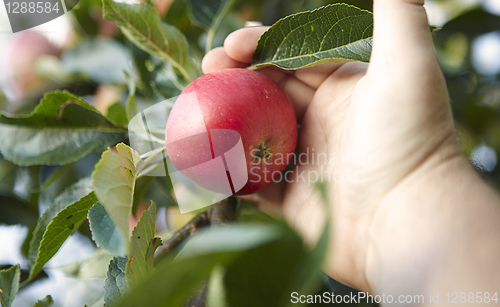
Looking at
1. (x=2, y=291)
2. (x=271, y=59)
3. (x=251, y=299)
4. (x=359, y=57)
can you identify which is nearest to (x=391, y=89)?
(x=359, y=57)

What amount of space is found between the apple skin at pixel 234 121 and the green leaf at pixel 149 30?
0.14m

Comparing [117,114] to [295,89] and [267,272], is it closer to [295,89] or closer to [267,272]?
[295,89]

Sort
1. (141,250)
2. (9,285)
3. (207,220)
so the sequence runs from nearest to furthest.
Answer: (141,250), (9,285), (207,220)

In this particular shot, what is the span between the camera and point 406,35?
1.28ft

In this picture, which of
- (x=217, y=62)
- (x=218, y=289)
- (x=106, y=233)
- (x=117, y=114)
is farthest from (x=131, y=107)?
(x=218, y=289)

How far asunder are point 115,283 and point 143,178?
0.75 feet

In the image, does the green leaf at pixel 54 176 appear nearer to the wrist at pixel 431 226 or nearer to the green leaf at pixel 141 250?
the green leaf at pixel 141 250

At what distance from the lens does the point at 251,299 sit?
0.21m

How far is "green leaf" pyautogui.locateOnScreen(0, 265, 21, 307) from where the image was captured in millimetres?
423

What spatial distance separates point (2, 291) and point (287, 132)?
1.53 ft

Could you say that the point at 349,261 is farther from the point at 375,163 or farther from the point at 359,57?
the point at 359,57

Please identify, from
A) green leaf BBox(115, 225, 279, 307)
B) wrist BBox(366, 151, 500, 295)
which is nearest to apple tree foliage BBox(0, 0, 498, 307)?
green leaf BBox(115, 225, 279, 307)

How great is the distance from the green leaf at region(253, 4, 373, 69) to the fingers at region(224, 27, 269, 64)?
7 centimetres

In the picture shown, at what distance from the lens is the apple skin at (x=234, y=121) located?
16.4 inches
